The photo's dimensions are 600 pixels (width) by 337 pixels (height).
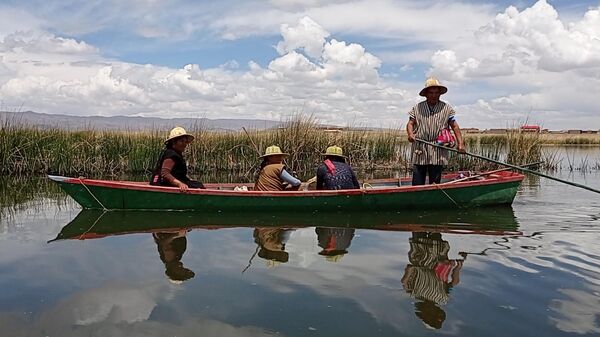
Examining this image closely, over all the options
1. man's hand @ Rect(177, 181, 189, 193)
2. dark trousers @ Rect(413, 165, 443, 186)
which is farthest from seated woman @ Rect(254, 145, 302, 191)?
dark trousers @ Rect(413, 165, 443, 186)

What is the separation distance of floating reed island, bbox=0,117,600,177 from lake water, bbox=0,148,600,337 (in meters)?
7.39

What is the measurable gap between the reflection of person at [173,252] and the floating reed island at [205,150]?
836 cm

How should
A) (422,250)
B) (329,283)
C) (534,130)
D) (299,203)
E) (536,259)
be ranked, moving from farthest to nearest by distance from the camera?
(534,130)
(299,203)
(422,250)
(536,259)
(329,283)

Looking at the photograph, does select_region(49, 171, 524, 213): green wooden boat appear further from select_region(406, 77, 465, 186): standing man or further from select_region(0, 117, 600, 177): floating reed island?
select_region(0, 117, 600, 177): floating reed island

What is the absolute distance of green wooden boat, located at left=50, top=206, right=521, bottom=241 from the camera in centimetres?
711

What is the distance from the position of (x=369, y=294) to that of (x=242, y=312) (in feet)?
3.35

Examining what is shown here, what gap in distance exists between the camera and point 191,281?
464 cm

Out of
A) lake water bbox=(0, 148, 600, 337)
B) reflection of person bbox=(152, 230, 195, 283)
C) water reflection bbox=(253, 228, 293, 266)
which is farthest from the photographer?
water reflection bbox=(253, 228, 293, 266)

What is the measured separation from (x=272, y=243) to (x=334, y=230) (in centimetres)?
119

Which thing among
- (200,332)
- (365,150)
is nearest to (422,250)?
(200,332)

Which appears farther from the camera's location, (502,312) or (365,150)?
(365,150)

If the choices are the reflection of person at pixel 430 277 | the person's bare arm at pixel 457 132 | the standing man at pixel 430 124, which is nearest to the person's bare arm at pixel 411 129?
the standing man at pixel 430 124

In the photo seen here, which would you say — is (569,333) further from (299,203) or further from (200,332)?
(299,203)

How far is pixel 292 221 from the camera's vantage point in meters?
7.80
